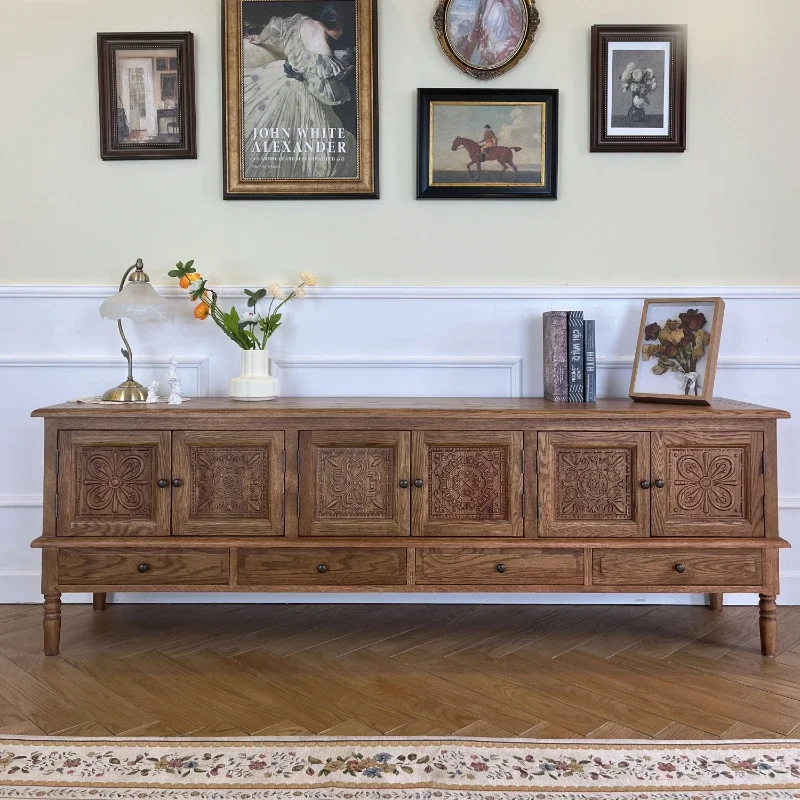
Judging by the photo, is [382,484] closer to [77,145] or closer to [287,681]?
[287,681]

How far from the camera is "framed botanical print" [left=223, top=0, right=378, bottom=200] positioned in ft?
9.18

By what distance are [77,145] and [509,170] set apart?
174 cm

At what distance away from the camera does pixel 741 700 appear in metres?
2.02

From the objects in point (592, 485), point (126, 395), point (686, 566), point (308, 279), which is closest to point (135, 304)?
point (126, 395)

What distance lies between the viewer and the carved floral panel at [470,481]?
2.33 m

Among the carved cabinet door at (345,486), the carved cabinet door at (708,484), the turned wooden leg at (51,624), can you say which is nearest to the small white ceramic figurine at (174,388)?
the carved cabinet door at (345,486)

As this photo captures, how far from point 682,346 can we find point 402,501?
1.18 meters

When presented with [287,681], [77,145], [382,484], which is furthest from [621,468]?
[77,145]

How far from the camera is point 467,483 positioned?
2.34 m

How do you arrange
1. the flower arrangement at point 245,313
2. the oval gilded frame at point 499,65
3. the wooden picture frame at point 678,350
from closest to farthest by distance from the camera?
the wooden picture frame at point 678,350 → the flower arrangement at point 245,313 → the oval gilded frame at point 499,65

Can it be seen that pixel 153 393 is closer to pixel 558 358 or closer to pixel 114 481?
pixel 114 481

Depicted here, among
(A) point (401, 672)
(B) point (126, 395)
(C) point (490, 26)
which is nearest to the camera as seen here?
(A) point (401, 672)

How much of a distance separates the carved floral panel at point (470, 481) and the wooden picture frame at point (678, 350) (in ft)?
2.29

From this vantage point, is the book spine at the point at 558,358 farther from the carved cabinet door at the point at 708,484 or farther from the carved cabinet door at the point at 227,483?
the carved cabinet door at the point at 227,483
